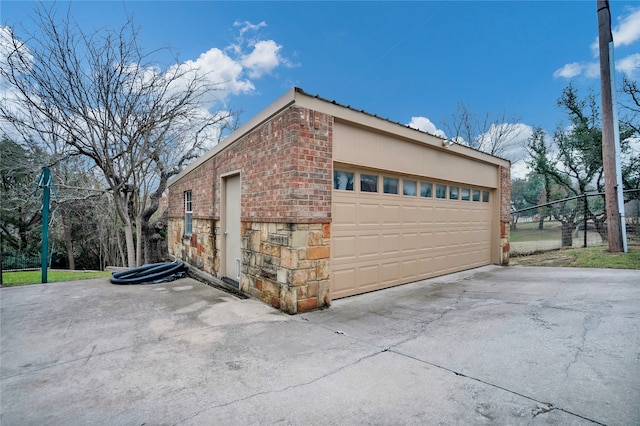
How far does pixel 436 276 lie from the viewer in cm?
679

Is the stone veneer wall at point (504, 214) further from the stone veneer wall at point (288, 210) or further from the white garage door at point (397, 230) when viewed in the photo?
the stone veneer wall at point (288, 210)

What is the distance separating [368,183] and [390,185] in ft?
2.06

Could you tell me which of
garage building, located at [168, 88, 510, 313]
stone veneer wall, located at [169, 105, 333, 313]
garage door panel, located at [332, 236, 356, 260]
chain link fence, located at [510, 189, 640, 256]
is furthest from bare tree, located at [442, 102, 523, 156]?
stone veneer wall, located at [169, 105, 333, 313]

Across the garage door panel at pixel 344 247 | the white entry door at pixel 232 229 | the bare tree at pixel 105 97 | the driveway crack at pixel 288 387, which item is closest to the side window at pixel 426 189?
the garage door panel at pixel 344 247

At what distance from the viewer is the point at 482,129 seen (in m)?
17.6

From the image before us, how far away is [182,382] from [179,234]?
25.0 ft

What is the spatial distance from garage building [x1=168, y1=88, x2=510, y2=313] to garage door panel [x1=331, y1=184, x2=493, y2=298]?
0.02 metres

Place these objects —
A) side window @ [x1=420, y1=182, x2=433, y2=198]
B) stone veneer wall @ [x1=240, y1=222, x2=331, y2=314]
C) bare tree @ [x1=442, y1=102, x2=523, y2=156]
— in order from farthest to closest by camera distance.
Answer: bare tree @ [x1=442, y1=102, x2=523, y2=156] < side window @ [x1=420, y1=182, x2=433, y2=198] < stone veneer wall @ [x1=240, y1=222, x2=331, y2=314]

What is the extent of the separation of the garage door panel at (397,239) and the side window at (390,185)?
0.38ft

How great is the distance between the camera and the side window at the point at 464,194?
7.49 m

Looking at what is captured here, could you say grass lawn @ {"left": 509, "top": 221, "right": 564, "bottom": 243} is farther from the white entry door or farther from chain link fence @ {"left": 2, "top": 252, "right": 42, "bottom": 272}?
chain link fence @ {"left": 2, "top": 252, "right": 42, "bottom": 272}

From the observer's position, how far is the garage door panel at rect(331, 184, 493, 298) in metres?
4.99

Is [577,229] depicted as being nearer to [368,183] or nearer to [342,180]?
[368,183]

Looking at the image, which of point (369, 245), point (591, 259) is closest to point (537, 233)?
point (591, 259)
